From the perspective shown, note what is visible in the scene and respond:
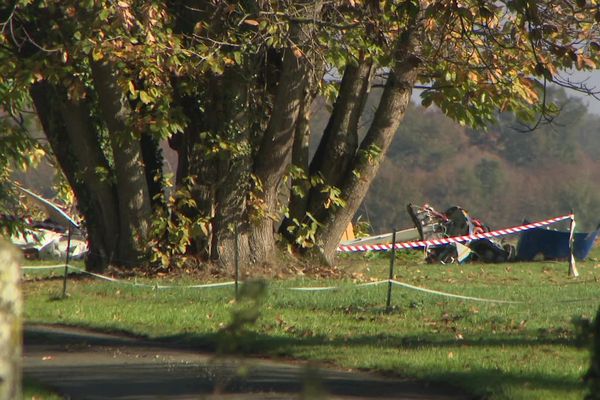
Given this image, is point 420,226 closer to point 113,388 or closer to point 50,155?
point 50,155

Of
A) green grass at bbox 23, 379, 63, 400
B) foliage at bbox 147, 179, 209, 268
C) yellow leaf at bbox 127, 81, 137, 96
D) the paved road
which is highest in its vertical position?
yellow leaf at bbox 127, 81, 137, 96

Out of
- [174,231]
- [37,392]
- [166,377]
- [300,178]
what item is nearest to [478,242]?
[300,178]

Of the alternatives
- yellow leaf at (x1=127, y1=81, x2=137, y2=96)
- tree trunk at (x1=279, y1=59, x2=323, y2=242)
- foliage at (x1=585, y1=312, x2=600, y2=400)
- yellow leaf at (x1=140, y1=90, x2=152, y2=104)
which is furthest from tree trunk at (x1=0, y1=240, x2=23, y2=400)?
tree trunk at (x1=279, y1=59, x2=323, y2=242)

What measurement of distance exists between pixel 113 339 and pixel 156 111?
5562 mm

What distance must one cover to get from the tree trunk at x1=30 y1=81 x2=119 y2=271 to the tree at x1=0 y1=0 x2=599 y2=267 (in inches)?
1.2

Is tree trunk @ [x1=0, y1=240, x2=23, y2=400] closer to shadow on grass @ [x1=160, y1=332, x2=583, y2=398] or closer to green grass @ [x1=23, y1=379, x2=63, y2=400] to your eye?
green grass @ [x1=23, y1=379, x2=63, y2=400]

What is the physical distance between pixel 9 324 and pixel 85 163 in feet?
51.1

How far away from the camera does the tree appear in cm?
1496

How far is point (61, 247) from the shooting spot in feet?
89.1

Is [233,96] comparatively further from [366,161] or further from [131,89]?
[366,161]

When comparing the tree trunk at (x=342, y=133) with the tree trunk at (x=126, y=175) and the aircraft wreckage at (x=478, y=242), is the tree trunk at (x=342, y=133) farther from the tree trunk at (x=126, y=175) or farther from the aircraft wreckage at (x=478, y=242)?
the aircraft wreckage at (x=478, y=242)

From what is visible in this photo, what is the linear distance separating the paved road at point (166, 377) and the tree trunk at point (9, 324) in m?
4.70

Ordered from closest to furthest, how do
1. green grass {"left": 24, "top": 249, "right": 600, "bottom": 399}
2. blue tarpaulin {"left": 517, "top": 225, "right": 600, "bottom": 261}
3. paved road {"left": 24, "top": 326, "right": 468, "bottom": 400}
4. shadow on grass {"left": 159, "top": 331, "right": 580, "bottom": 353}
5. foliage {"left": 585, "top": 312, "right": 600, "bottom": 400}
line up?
1. foliage {"left": 585, "top": 312, "right": 600, "bottom": 400}
2. paved road {"left": 24, "top": 326, "right": 468, "bottom": 400}
3. green grass {"left": 24, "top": 249, "right": 600, "bottom": 399}
4. shadow on grass {"left": 159, "top": 331, "right": 580, "bottom": 353}
5. blue tarpaulin {"left": 517, "top": 225, "right": 600, "bottom": 261}

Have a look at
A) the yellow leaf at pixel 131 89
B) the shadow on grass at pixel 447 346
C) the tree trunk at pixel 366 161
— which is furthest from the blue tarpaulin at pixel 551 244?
the shadow on grass at pixel 447 346
